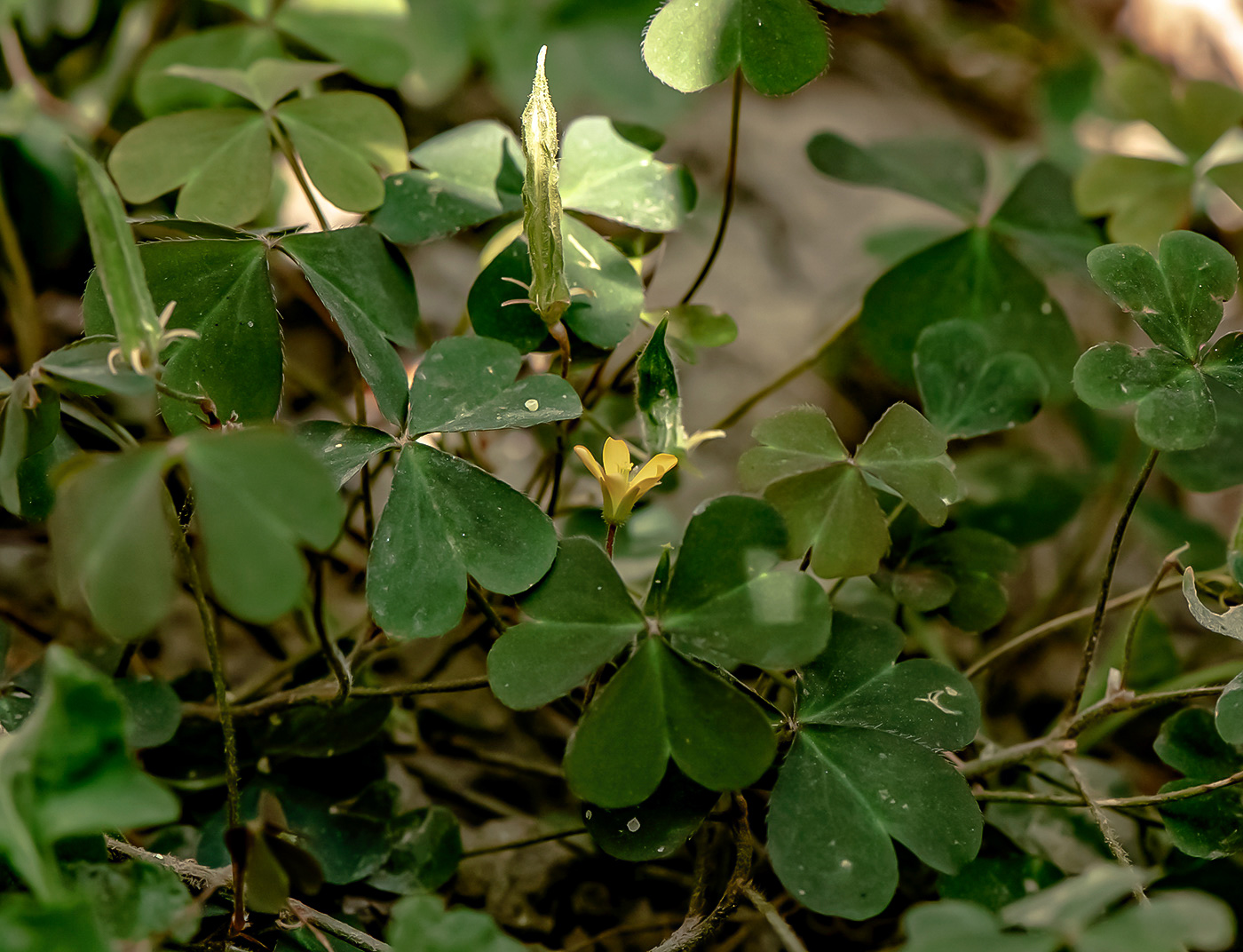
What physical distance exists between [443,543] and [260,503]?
0.93 feet

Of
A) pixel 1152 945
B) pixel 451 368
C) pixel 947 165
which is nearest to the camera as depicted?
pixel 1152 945

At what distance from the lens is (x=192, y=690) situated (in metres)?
1.15

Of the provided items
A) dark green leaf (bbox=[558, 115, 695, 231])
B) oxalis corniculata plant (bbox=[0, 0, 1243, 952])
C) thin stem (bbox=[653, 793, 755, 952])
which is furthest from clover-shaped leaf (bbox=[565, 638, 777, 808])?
dark green leaf (bbox=[558, 115, 695, 231])

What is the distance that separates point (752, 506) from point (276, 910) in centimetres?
60

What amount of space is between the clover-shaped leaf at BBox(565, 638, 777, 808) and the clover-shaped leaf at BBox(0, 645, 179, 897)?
38 centimetres

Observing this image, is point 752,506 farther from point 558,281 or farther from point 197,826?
point 197,826

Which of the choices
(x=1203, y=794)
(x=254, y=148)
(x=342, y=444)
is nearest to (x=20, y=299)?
(x=254, y=148)

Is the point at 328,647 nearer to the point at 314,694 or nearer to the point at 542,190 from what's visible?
the point at 314,694

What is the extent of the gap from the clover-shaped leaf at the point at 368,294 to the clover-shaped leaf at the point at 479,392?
0.11 feet

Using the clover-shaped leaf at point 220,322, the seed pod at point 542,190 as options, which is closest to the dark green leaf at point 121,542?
the clover-shaped leaf at point 220,322

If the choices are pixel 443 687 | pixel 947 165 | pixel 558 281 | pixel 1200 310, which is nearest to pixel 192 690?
pixel 443 687

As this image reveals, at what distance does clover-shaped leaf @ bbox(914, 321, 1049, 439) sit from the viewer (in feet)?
3.93

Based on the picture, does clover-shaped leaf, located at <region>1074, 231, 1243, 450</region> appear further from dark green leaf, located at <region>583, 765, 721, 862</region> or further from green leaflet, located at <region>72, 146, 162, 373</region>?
green leaflet, located at <region>72, 146, 162, 373</region>

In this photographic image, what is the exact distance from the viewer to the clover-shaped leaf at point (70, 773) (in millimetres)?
641
